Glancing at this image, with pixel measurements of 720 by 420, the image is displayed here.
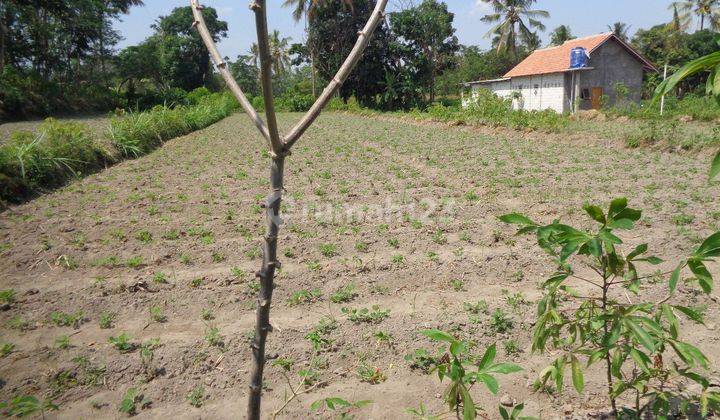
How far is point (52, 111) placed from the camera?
24.5 metres

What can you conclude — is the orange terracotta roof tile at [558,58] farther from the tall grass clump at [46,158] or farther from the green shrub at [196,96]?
the green shrub at [196,96]

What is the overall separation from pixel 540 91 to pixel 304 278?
21481 mm

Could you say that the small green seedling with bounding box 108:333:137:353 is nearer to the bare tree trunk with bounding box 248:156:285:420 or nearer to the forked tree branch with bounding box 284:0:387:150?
the bare tree trunk with bounding box 248:156:285:420

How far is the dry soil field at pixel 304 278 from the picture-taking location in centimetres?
271

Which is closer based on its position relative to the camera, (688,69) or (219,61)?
(688,69)

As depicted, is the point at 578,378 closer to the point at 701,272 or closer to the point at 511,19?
the point at 701,272

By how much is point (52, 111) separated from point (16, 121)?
262 centimetres

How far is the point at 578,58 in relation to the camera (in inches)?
786

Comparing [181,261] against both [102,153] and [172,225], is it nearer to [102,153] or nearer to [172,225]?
[172,225]

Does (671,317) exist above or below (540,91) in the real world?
below

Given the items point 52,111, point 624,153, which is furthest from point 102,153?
point 52,111

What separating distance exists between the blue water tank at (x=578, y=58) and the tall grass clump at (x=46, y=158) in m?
17.9

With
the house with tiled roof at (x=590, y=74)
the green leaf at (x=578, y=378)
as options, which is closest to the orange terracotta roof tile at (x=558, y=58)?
the house with tiled roof at (x=590, y=74)

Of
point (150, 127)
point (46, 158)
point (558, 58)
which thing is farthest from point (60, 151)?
point (558, 58)
